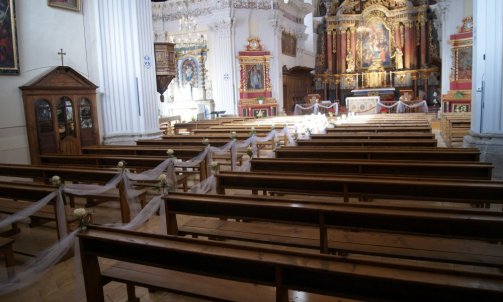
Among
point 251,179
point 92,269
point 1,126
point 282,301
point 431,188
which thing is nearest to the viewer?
point 282,301

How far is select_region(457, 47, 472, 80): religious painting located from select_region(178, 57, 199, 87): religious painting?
12.9 meters

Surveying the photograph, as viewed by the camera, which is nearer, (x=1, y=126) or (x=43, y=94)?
(x=1, y=126)

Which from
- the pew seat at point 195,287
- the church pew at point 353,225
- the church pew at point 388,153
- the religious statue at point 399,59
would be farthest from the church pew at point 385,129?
the religious statue at point 399,59

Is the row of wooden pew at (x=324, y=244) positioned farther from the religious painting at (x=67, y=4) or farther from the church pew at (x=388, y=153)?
the religious painting at (x=67, y=4)

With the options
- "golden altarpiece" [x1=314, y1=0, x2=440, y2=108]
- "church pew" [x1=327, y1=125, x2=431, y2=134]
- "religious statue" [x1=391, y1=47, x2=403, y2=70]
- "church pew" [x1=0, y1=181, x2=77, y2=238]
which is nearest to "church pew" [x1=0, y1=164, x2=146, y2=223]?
"church pew" [x1=0, y1=181, x2=77, y2=238]

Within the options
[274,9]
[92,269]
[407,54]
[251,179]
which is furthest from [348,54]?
[92,269]

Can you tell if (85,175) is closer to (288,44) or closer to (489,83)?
(489,83)

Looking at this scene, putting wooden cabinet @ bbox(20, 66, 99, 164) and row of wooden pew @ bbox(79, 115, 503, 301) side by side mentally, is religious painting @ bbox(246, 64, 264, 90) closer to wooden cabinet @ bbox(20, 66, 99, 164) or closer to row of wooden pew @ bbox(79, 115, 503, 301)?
wooden cabinet @ bbox(20, 66, 99, 164)

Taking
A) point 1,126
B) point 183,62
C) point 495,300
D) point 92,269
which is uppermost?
point 183,62

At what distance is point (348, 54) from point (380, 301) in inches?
1047

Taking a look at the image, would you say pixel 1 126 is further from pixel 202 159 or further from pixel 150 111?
pixel 202 159

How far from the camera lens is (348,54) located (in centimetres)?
2667

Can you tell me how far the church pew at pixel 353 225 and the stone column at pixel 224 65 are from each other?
1668cm

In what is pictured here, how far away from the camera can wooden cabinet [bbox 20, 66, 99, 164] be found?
27.8 ft
